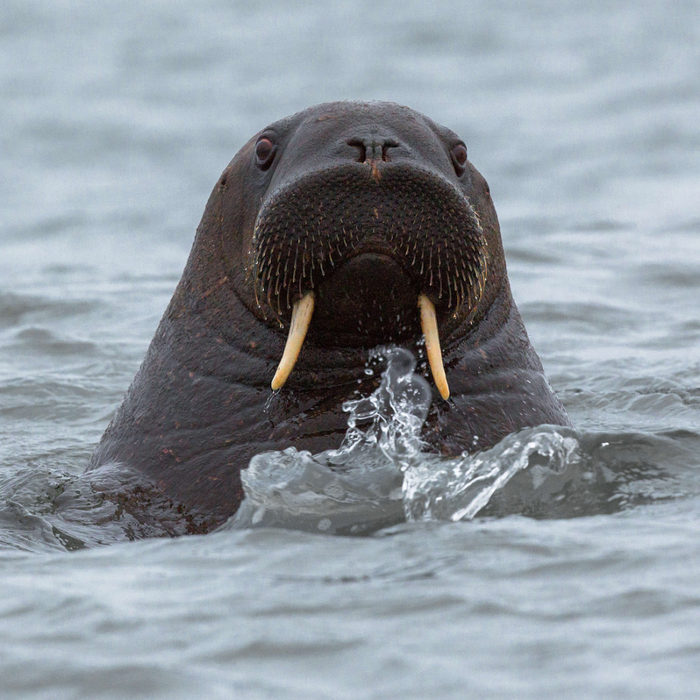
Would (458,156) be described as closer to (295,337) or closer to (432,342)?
(432,342)

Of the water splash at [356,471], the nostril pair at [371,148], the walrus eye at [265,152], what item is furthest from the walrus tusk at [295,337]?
the walrus eye at [265,152]

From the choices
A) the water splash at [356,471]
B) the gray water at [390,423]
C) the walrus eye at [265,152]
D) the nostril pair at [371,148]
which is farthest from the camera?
the walrus eye at [265,152]

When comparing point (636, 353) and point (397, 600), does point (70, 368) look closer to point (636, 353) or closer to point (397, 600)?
point (636, 353)

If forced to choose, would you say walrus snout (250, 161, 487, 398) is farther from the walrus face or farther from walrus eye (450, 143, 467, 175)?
walrus eye (450, 143, 467, 175)

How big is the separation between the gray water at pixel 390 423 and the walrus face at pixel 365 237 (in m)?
0.65

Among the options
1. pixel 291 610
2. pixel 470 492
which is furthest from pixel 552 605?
pixel 470 492

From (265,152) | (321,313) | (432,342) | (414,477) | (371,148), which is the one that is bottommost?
(414,477)

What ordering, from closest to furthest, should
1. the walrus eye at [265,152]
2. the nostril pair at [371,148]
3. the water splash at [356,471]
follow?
the water splash at [356,471] < the nostril pair at [371,148] < the walrus eye at [265,152]

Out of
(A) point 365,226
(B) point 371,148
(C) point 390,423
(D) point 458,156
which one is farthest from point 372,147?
(C) point 390,423

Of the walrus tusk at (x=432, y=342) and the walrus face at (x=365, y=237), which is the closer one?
the walrus face at (x=365, y=237)

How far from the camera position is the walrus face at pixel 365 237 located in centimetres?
514

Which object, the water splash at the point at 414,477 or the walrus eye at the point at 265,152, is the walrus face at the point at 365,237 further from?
the water splash at the point at 414,477

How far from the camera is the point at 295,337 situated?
5277 mm

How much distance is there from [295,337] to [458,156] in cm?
121
